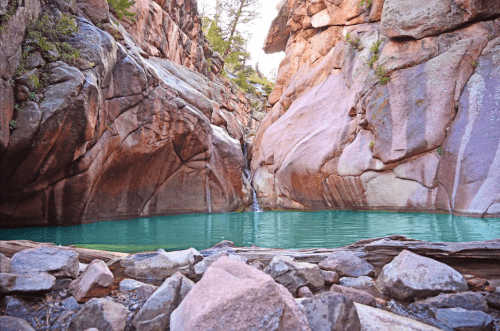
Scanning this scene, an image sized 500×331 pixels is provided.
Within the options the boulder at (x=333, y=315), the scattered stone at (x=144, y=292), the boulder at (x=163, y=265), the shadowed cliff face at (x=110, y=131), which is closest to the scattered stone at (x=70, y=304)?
the scattered stone at (x=144, y=292)

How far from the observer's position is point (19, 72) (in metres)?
7.42

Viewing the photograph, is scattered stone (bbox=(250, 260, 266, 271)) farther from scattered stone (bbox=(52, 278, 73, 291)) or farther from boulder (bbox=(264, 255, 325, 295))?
scattered stone (bbox=(52, 278, 73, 291))

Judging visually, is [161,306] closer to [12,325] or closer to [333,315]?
[12,325]

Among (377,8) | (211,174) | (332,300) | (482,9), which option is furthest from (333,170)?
(332,300)

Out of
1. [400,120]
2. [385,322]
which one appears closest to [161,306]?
[385,322]

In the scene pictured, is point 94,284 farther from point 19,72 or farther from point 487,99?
point 487,99

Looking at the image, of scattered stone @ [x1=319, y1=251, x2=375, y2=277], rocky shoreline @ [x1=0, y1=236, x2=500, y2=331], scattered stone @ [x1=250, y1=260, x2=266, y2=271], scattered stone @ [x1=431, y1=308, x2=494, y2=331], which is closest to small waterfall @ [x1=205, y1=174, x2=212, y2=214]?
rocky shoreline @ [x1=0, y1=236, x2=500, y2=331]

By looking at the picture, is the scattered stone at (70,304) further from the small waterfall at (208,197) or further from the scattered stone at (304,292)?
the small waterfall at (208,197)

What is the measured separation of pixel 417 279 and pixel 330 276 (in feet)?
2.85

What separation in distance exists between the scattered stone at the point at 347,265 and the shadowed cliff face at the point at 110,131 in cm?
796

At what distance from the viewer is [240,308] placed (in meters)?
1.65

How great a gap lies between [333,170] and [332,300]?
42.7ft

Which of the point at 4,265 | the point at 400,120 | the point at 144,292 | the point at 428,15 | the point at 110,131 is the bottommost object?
the point at 144,292

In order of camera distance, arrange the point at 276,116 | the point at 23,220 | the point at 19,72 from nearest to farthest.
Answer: the point at 19,72
the point at 23,220
the point at 276,116
